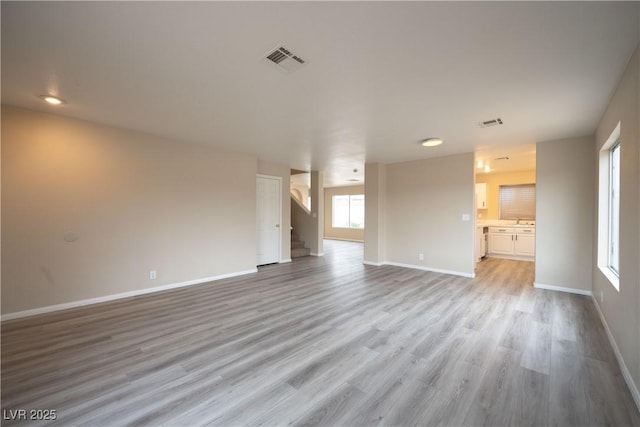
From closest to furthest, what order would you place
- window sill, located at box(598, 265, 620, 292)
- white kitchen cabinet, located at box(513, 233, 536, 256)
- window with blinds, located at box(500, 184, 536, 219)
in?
window sill, located at box(598, 265, 620, 292), white kitchen cabinet, located at box(513, 233, 536, 256), window with blinds, located at box(500, 184, 536, 219)

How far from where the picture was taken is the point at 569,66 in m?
2.14

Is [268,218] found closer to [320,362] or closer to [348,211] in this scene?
[320,362]

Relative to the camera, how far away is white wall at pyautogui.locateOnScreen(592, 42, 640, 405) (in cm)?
188

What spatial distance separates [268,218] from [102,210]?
331 cm

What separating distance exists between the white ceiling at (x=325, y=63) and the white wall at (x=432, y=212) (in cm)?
174

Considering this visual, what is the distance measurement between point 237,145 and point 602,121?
5216 millimetres

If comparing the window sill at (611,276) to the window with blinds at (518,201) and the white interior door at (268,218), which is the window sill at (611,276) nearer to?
the window with blinds at (518,201)

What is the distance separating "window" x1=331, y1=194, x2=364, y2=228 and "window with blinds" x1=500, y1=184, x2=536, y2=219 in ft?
16.5

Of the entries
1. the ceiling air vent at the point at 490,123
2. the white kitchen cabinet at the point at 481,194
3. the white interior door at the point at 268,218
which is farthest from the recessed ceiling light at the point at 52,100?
the white kitchen cabinet at the point at 481,194

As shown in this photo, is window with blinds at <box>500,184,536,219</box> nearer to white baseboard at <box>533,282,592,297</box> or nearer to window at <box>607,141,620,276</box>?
white baseboard at <box>533,282,592,297</box>

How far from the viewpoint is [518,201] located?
24.8 ft

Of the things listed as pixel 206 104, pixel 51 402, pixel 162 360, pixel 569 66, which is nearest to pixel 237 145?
pixel 206 104

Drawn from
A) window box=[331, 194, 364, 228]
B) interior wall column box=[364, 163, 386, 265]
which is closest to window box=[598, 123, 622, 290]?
interior wall column box=[364, 163, 386, 265]

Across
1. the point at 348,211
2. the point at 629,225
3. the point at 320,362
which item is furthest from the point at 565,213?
the point at 348,211
